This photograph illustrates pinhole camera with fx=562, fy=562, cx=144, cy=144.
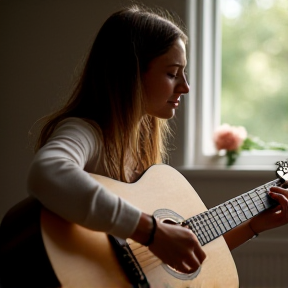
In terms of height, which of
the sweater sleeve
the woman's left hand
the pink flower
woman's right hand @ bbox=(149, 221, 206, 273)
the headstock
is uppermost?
the sweater sleeve

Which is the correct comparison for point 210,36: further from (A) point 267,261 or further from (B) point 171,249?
(B) point 171,249

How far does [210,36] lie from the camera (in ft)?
8.15

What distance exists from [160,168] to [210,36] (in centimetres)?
123

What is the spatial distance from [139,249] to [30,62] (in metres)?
1.41

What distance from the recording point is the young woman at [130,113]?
1127mm

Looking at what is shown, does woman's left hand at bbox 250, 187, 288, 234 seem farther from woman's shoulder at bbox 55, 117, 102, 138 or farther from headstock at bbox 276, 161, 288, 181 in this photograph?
woman's shoulder at bbox 55, 117, 102, 138

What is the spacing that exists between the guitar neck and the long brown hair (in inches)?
8.6

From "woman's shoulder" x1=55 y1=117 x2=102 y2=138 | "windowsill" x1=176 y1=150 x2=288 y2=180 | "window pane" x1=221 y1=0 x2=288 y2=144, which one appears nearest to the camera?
"woman's shoulder" x1=55 y1=117 x2=102 y2=138

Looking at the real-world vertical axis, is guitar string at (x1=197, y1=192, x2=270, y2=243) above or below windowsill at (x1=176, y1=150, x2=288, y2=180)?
above

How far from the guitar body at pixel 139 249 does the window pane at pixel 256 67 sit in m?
1.17

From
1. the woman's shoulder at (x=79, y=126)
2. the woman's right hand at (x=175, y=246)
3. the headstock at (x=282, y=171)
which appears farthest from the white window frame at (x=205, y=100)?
the woman's right hand at (x=175, y=246)

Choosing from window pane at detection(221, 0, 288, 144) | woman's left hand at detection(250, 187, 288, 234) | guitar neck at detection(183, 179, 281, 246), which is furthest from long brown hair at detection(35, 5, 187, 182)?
window pane at detection(221, 0, 288, 144)

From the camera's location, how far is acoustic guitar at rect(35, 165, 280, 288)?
3.47 feet

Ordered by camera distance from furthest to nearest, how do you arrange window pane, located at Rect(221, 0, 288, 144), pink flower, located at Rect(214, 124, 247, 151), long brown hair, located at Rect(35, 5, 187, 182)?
window pane, located at Rect(221, 0, 288, 144), pink flower, located at Rect(214, 124, 247, 151), long brown hair, located at Rect(35, 5, 187, 182)
